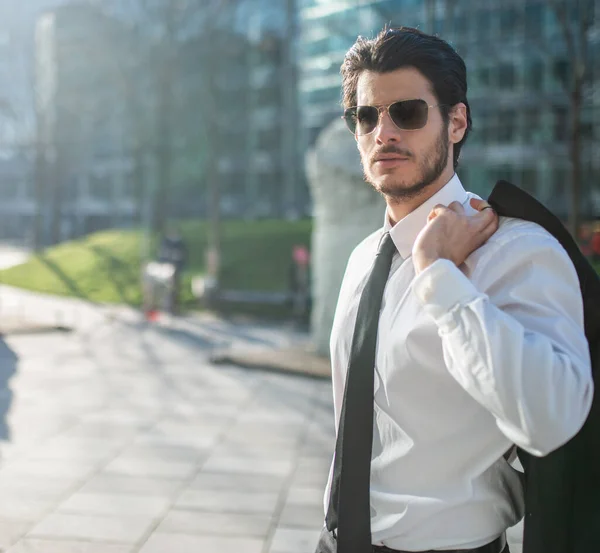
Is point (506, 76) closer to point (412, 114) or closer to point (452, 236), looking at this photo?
point (412, 114)

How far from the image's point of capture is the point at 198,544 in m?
4.66

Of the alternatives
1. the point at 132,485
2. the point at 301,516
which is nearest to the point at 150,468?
the point at 132,485

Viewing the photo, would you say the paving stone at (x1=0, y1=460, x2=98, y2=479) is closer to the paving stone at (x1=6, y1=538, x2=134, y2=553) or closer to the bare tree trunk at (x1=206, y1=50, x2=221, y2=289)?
the paving stone at (x1=6, y1=538, x2=134, y2=553)

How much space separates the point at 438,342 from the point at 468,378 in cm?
20

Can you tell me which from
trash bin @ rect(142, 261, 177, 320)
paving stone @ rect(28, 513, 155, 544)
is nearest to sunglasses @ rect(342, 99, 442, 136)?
paving stone @ rect(28, 513, 155, 544)

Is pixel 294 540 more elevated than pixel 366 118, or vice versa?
pixel 366 118

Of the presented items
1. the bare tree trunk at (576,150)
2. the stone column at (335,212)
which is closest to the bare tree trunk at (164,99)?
the stone column at (335,212)

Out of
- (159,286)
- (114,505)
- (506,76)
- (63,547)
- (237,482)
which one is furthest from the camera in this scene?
(506,76)

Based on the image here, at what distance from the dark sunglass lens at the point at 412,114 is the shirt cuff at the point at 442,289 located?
0.40 metres

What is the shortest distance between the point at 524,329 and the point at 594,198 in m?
39.0

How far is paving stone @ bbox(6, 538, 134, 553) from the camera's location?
4527 millimetres

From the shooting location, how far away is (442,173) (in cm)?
193

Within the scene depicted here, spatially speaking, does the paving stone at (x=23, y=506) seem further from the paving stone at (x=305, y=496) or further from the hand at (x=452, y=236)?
the hand at (x=452, y=236)

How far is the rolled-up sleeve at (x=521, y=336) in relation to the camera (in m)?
1.48
